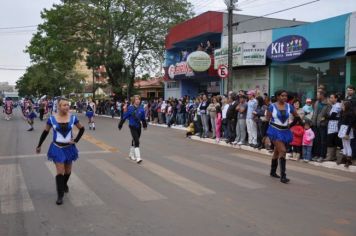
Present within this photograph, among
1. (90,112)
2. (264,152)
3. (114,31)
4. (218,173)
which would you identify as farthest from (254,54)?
(114,31)

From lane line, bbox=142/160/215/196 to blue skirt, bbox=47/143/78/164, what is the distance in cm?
219

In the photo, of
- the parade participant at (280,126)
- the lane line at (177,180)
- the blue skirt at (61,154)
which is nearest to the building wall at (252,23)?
the lane line at (177,180)

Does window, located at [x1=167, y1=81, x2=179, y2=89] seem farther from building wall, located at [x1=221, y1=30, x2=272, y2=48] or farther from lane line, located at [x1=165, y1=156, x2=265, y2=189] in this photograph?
lane line, located at [x1=165, y1=156, x2=265, y2=189]

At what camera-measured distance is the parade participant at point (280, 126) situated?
9258 mm

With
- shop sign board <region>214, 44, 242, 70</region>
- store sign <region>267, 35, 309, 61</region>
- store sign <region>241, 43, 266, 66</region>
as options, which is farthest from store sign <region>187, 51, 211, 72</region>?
store sign <region>267, 35, 309, 61</region>

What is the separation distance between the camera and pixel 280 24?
3105 cm

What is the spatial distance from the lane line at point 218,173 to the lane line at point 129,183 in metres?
1.76

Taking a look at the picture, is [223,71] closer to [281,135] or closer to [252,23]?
[252,23]

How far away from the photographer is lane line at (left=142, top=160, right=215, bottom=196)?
8273mm

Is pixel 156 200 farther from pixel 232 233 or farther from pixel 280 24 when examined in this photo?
pixel 280 24

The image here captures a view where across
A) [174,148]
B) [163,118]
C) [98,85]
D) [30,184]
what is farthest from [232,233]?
[98,85]

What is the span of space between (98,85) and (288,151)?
41003mm

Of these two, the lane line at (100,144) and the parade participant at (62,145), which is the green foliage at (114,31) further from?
the parade participant at (62,145)

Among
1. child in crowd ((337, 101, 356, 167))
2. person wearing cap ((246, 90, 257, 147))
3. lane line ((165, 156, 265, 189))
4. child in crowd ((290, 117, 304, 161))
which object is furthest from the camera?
person wearing cap ((246, 90, 257, 147))
